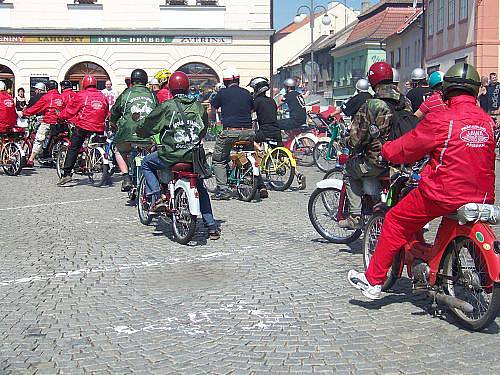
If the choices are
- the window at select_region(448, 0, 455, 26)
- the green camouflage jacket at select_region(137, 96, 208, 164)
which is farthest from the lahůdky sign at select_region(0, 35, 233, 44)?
the green camouflage jacket at select_region(137, 96, 208, 164)

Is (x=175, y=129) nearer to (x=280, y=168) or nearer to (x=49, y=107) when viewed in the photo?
(x=280, y=168)

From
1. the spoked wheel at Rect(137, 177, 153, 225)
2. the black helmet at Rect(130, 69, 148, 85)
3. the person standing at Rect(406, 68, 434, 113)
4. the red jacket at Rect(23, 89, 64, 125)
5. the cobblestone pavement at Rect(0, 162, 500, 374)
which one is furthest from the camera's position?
the red jacket at Rect(23, 89, 64, 125)

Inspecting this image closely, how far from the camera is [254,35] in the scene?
31.1 meters

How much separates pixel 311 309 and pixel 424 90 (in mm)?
6960

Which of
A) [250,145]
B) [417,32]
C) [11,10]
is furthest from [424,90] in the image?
[417,32]

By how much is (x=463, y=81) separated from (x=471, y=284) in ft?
4.48

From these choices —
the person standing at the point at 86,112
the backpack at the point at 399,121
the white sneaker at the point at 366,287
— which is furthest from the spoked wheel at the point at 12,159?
the white sneaker at the point at 366,287

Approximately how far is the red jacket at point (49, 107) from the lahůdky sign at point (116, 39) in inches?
601

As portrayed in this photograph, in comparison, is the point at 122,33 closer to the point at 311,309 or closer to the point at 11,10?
the point at 11,10

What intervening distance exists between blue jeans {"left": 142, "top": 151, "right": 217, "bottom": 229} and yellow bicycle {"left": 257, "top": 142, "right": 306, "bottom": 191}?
13.4 ft

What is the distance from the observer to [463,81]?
5.21 metres

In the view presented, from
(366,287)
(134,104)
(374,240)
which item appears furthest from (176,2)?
(366,287)

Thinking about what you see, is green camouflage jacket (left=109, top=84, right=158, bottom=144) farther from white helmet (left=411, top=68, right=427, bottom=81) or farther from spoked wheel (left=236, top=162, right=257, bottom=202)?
white helmet (left=411, top=68, right=427, bottom=81)

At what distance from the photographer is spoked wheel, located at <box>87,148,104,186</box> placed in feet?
45.2
